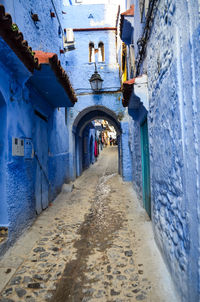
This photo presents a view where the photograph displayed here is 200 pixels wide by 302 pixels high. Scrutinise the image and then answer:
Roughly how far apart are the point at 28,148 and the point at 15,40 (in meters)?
2.06

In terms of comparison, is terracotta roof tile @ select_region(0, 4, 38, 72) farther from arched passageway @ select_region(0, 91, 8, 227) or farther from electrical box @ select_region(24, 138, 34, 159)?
electrical box @ select_region(24, 138, 34, 159)

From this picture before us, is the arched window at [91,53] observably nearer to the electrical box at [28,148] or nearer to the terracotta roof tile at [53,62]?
the terracotta roof tile at [53,62]

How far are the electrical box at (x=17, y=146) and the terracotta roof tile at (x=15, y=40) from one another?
4.02 ft

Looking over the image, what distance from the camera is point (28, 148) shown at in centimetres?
411

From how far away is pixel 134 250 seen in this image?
313 centimetres

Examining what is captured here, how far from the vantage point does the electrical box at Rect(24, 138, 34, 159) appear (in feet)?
13.0

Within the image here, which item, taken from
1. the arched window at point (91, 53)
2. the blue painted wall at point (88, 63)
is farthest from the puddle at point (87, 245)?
the arched window at point (91, 53)

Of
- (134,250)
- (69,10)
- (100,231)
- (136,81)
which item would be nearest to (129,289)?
(134,250)

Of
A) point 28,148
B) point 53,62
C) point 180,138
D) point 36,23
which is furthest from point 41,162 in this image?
point 180,138

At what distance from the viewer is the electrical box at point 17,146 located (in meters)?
3.40

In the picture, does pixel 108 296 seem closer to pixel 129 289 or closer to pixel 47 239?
pixel 129 289

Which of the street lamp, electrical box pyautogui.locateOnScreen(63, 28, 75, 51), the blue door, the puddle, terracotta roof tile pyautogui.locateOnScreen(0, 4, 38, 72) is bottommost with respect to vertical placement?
the puddle

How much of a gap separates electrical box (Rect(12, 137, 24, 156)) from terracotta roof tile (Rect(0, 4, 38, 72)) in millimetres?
1226

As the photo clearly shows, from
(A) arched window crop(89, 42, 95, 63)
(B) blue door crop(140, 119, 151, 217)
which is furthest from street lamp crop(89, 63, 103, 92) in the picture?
(B) blue door crop(140, 119, 151, 217)
